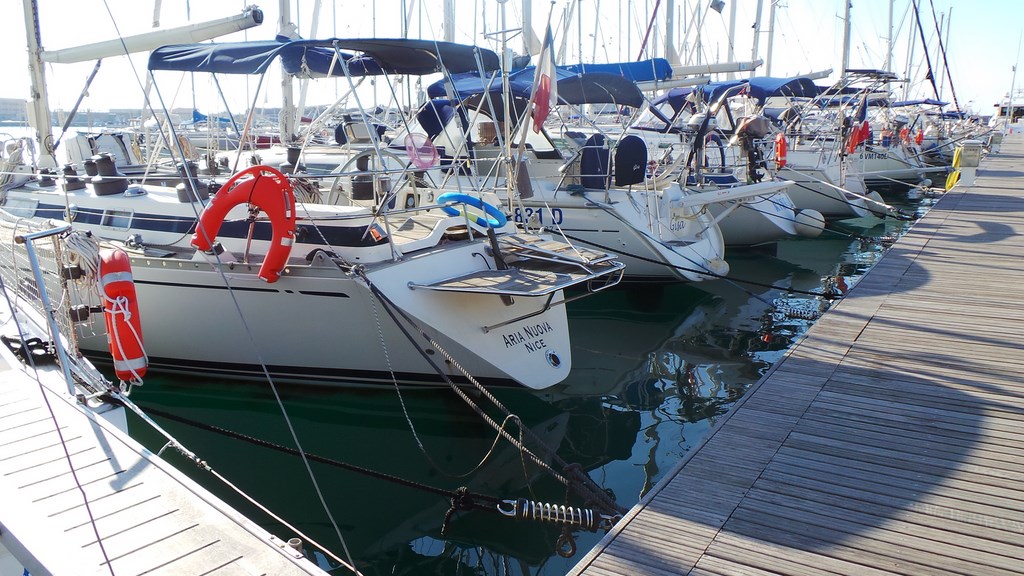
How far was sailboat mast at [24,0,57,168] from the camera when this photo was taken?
8.99 m

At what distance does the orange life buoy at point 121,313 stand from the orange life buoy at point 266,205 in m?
1.26

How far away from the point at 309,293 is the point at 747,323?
6.55 m

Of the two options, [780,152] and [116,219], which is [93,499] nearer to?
[116,219]

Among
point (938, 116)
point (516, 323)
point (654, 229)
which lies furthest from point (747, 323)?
point (938, 116)

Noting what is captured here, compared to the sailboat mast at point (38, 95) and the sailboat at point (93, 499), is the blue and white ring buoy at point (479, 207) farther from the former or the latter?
the sailboat mast at point (38, 95)

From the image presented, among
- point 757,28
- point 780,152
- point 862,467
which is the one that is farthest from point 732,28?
point 862,467

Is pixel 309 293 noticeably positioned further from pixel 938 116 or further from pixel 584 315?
pixel 938 116

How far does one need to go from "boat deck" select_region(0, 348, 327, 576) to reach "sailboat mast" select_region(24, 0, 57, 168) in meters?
6.05

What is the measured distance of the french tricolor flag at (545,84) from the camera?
7668 mm

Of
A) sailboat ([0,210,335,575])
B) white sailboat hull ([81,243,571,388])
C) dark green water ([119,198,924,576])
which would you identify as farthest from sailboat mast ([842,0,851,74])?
sailboat ([0,210,335,575])

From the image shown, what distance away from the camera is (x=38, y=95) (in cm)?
959

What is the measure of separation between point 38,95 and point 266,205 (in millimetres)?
4957

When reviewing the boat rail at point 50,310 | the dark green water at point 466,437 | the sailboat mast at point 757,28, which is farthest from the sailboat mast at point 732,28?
the boat rail at point 50,310

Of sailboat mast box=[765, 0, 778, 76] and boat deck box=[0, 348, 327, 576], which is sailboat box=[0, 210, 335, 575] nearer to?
boat deck box=[0, 348, 327, 576]
